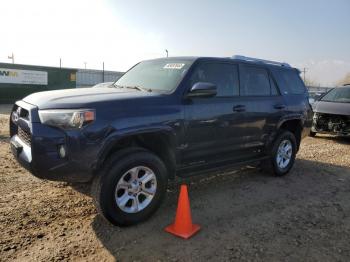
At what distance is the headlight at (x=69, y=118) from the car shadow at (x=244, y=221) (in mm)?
1250

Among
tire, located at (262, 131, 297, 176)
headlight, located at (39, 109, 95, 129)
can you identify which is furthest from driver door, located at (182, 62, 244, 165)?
headlight, located at (39, 109, 95, 129)

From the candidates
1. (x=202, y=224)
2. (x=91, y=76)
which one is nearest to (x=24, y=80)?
(x=91, y=76)

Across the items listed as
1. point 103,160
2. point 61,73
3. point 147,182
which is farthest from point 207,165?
point 61,73

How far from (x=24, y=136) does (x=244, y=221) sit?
2804 millimetres

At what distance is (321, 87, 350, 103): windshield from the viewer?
35.5 ft

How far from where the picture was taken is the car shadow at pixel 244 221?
3576 millimetres

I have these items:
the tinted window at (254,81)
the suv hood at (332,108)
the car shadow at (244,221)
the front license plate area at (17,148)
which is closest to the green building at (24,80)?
the suv hood at (332,108)

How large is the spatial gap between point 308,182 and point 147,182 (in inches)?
134

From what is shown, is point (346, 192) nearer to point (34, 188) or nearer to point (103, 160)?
point (103, 160)

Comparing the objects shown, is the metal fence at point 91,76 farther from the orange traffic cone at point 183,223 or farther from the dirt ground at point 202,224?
the orange traffic cone at point 183,223

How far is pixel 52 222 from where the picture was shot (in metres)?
4.05

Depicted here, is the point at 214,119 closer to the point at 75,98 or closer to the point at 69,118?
the point at 75,98

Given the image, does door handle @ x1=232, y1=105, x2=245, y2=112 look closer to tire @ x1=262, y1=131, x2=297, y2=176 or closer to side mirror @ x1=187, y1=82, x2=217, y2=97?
side mirror @ x1=187, y1=82, x2=217, y2=97

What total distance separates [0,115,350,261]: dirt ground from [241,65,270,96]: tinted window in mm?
1543
